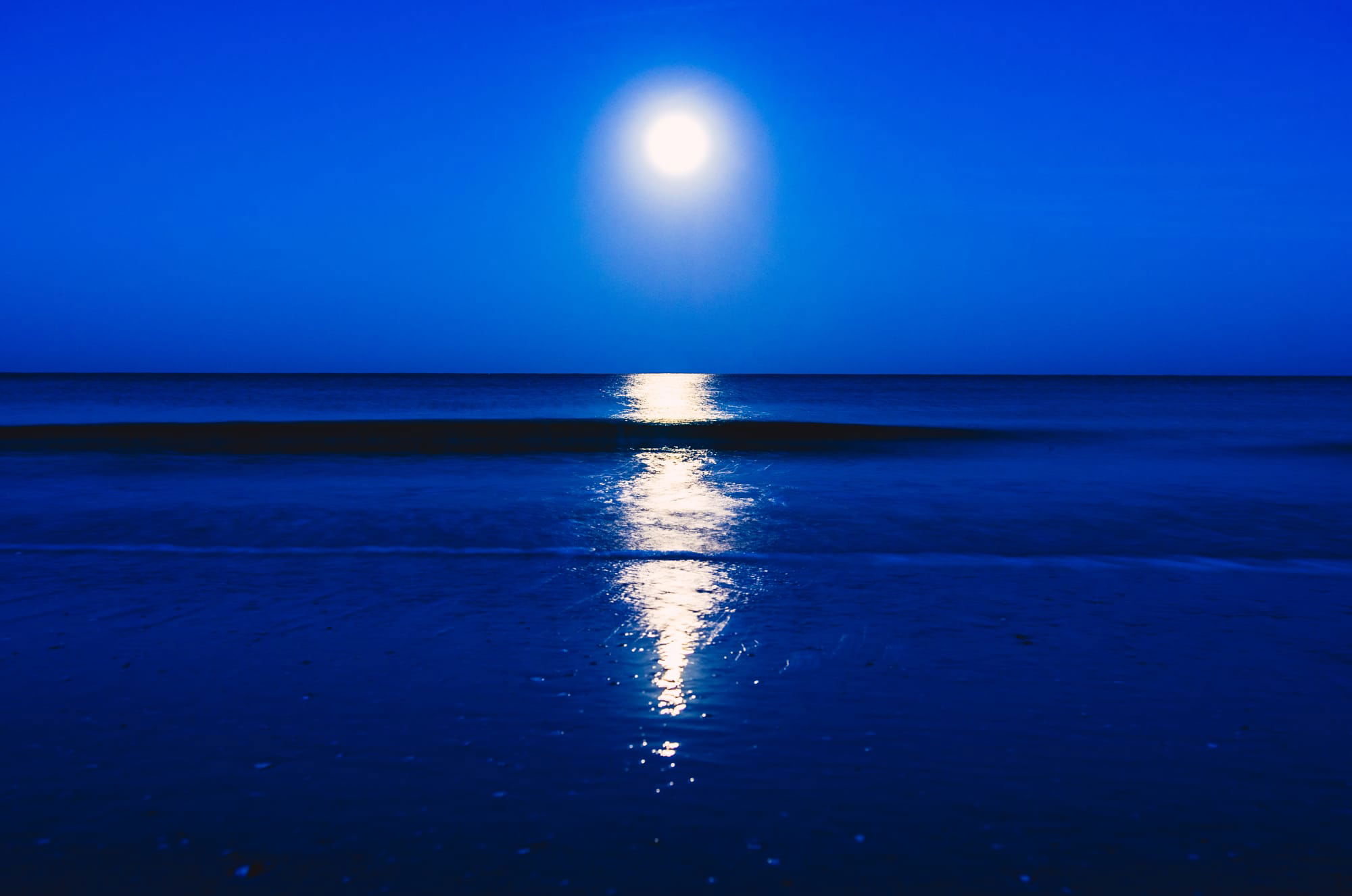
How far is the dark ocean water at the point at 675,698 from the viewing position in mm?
3518

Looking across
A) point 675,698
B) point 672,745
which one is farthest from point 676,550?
point 672,745

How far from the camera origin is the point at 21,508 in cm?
1341

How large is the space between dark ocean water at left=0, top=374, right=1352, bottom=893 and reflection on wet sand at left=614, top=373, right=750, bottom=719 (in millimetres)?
68

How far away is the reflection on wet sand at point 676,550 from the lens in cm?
620

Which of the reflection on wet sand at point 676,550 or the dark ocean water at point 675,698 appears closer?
the dark ocean water at point 675,698

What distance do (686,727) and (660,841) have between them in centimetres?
114

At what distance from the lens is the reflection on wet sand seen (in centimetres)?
620

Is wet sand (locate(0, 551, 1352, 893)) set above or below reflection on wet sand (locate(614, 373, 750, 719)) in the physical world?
above

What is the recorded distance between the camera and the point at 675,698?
519 cm

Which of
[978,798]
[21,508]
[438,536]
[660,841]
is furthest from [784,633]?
[21,508]

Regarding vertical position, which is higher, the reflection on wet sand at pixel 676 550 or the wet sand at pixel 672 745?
the wet sand at pixel 672 745

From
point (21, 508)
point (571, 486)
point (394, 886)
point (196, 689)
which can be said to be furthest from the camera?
point (571, 486)

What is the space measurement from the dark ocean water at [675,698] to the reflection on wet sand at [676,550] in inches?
2.7

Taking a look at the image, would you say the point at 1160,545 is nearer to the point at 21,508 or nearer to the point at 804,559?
the point at 804,559
